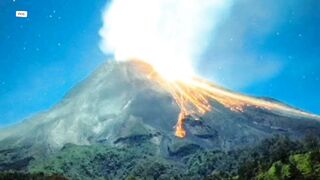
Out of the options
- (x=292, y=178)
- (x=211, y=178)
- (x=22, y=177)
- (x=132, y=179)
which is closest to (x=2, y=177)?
(x=22, y=177)

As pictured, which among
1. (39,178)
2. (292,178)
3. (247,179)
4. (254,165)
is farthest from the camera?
(39,178)

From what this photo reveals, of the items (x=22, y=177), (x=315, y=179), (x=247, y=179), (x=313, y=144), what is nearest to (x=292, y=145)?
(x=313, y=144)

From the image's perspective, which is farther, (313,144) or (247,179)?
(313,144)

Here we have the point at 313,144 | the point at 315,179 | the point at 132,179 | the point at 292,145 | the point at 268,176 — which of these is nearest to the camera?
the point at 315,179

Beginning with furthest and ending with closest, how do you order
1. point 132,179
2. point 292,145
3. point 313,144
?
point 132,179 → point 292,145 → point 313,144

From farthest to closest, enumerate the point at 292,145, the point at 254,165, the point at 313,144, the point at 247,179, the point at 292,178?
the point at 292,145 → the point at 313,144 → the point at 254,165 → the point at 247,179 → the point at 292,178

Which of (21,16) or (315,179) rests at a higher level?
(21,16)

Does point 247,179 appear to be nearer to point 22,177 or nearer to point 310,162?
point 310,162

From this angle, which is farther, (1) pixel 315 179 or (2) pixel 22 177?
(2) pixel 22 177

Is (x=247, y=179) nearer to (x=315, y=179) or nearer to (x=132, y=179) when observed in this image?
(x=315, y=179)
